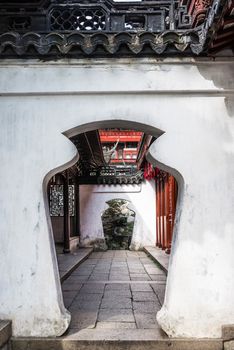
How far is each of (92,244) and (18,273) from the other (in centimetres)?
1032

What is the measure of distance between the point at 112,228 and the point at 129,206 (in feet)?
10.6

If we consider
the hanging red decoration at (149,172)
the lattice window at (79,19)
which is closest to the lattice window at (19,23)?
the lattice window at (79,19)

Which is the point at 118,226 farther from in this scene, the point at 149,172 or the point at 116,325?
the point at 116,325

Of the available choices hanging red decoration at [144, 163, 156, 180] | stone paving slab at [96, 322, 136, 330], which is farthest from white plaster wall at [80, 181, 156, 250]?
stone paving slab at [96, 322, 136, 330]

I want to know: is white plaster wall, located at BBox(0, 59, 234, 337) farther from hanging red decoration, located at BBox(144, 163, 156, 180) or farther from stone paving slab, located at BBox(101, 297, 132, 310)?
hanging red decoration, located at BBox(144, 163, 156, 180)

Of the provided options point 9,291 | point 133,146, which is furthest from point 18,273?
point 133,146

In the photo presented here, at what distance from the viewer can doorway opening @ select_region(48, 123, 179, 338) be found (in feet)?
16.8

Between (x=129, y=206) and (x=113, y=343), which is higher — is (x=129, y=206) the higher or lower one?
the higher one

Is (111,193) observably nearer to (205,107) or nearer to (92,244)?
(92,244)

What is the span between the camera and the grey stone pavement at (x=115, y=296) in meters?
4.43

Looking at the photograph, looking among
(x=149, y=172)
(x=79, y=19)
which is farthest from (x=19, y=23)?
(x=149, y=172)

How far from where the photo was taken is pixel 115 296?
598cm

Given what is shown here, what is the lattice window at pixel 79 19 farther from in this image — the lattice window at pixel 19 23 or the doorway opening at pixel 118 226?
the doorway opening at pixel 118 226

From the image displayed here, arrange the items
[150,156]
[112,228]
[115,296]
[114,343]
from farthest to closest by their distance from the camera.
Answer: [112,228], [115,296], [150,156], [114,343]
